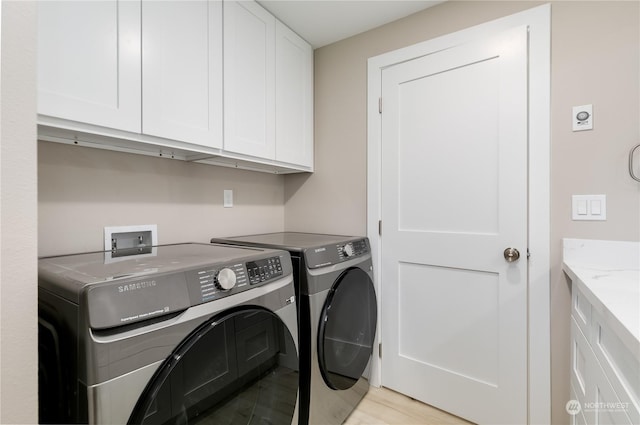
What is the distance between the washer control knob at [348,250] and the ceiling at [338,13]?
1389 millimetres

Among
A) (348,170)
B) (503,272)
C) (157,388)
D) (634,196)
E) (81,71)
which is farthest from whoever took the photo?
(348,170)

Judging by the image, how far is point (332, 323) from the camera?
1456mm

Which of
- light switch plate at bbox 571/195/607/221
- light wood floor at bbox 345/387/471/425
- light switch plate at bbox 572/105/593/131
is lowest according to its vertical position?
light wood floor at bbox 345/387/471/425

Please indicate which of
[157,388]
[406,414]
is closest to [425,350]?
[406,414]

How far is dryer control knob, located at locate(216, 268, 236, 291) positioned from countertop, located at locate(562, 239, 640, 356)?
3.21 ft

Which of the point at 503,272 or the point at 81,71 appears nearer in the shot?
the point at 81,71

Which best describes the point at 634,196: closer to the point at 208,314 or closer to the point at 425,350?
the point at 425,350

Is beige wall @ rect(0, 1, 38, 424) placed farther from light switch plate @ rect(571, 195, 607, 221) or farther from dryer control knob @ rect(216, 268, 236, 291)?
light switch plate @ rect(571, 195, 607, 221)

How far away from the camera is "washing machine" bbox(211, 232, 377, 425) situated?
1352mm

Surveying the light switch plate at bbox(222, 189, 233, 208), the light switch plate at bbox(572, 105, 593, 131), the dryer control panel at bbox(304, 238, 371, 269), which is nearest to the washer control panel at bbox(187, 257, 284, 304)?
the dryer control panel at bbox(304, 238, 371, 269)

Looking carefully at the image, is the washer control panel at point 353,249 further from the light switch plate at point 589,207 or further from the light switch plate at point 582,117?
the light switch plate at point 582,117

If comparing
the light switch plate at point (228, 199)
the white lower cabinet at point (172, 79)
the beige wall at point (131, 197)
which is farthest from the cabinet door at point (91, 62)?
the light switch plate at point (228, 199)

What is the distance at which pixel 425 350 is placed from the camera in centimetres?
180

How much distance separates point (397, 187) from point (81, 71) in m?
1.60
